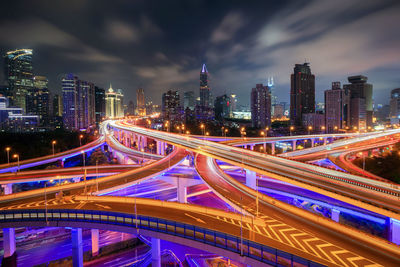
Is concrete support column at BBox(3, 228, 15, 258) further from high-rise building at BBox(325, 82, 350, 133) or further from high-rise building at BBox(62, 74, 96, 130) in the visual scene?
high-rise building at BBox(325, 82, 350, 133)

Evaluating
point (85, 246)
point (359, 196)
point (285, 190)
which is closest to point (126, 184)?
point (85, 246)

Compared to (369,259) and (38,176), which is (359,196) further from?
(38,176)

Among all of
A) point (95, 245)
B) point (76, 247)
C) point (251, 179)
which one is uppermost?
point (251, 179)

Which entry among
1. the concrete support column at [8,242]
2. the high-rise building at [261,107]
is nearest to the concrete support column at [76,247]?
the concrete support column at [8,242]

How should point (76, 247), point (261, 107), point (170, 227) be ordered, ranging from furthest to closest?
point (261, 107)
point (76, 247)
point (170, 227)

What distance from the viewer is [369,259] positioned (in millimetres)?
14812

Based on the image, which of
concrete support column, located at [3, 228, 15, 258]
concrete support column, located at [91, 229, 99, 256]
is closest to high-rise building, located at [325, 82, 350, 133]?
concrete support column, located at [91, 229, 99, 256]

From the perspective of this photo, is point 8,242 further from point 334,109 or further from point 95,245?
point 334,109

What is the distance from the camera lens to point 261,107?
181 meters

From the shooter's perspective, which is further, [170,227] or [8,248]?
[8,248]

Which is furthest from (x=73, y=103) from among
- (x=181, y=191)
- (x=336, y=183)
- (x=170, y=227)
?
(x=336, y=183)

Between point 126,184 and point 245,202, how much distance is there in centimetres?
1690

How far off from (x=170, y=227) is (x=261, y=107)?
17231 centimetres

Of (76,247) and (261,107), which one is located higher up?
(261,107)
